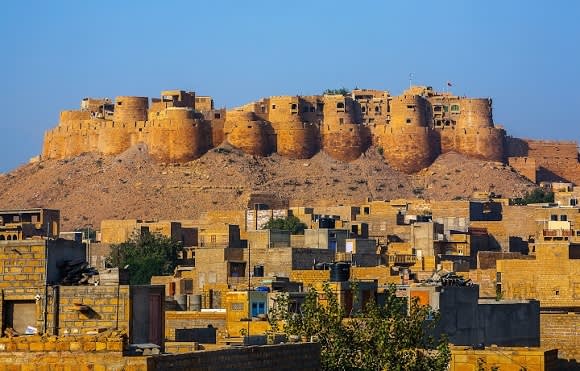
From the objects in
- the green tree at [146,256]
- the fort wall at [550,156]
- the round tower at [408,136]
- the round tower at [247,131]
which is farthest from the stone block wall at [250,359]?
the fort wall at [550,156]

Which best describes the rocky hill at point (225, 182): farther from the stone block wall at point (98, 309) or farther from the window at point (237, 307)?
the stone block wall at point (98, 309)

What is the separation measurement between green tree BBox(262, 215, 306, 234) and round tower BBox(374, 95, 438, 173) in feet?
88.3

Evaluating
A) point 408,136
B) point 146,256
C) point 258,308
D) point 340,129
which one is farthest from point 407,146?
point 258,308

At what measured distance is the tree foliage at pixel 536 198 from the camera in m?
83.2

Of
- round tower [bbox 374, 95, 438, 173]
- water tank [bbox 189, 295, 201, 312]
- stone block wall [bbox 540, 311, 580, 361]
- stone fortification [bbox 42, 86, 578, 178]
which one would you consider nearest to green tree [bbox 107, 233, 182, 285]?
water tank [bbox 189, 295, 201, 312]

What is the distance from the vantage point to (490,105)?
99125 mm

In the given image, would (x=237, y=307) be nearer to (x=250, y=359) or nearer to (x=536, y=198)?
(x=250, y=359)

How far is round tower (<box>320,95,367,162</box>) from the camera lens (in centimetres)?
9619

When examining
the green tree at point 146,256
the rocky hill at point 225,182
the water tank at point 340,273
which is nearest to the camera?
the water tank at point 340,273

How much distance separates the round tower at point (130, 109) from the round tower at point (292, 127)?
692cm

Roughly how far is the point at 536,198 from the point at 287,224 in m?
22.4

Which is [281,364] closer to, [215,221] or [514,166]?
[215,221]

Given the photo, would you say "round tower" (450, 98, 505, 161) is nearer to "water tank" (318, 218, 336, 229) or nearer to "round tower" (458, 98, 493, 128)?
"round tower" (458, 98, 493, 128)

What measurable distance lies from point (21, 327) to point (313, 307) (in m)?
4.24
